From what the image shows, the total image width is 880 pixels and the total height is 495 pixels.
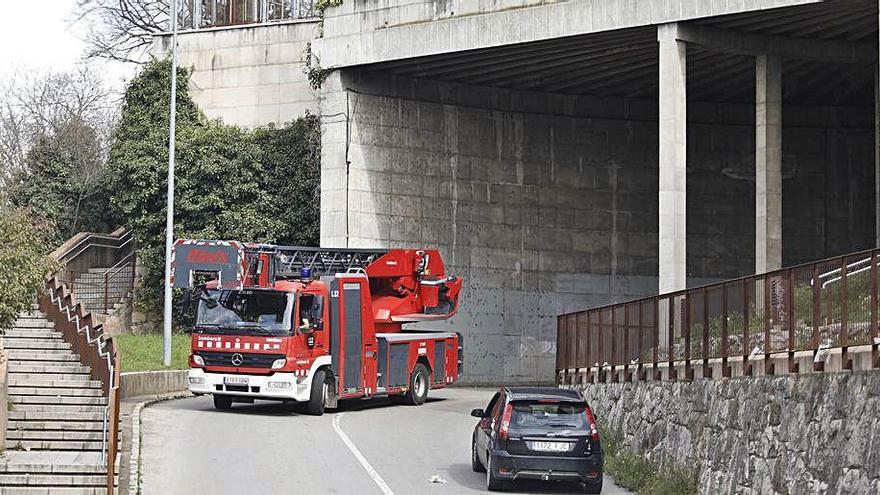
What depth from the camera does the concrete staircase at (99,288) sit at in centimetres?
4969

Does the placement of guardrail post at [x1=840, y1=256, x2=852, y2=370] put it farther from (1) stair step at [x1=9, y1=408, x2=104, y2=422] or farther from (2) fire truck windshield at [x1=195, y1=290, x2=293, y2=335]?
(2) fire truck windshield at [x1=195, y1=290, x2=293, y2=335]

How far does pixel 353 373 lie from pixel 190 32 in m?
22.9

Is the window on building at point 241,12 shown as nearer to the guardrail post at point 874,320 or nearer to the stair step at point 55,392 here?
the stair step at point 55,392

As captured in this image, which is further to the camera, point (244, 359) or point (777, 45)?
point (777, 45)

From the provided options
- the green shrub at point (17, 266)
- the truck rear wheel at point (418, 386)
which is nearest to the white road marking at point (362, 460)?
the truck rear wheel at point (418, 386)

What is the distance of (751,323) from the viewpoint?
1997 cm

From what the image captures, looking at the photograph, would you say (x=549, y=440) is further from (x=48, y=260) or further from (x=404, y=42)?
(x=404, y=42)

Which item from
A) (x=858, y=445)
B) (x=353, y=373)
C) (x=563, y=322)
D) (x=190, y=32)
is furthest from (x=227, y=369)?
(x=190, y=32)

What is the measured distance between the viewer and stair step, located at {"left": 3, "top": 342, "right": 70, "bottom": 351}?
104 ft

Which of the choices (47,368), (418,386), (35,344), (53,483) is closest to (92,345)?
(47,368)

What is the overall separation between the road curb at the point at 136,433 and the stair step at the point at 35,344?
1.94 m

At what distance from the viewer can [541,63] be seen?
42469 millimetres

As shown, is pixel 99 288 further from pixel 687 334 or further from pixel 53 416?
pixel 687 334

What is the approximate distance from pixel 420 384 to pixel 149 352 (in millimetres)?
9127
